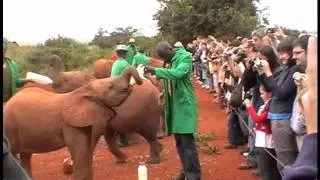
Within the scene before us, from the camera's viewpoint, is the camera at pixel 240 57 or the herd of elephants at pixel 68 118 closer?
the herd of elephants at pixel 68 118

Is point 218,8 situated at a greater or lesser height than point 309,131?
greater

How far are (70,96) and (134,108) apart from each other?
1.87 metres

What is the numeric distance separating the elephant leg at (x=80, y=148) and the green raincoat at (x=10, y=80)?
950mm

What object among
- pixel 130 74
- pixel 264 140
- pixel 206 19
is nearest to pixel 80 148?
A: pixel 130 74

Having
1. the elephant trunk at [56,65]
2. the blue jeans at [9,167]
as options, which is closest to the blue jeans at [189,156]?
the elephant trunk at [56,65]

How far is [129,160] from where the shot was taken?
776 centimetres

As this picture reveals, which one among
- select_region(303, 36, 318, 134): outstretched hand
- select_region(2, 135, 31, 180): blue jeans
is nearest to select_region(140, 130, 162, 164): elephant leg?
select_region(2, 135, 31, 180): blue jeans

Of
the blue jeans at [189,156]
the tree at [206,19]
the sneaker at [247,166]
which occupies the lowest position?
the sneaker at [247,166]

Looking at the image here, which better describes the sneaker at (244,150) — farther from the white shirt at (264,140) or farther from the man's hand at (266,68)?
the man's hand at (266,68)

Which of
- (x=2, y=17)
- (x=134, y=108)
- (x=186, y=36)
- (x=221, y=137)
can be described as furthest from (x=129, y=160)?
(x=186, y=36)

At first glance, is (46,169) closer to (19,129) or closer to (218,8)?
(19,129)

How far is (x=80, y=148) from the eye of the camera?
5453mm

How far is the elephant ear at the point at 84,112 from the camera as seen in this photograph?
5.44 meters

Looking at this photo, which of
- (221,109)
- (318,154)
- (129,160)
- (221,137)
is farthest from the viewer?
(221,109)
